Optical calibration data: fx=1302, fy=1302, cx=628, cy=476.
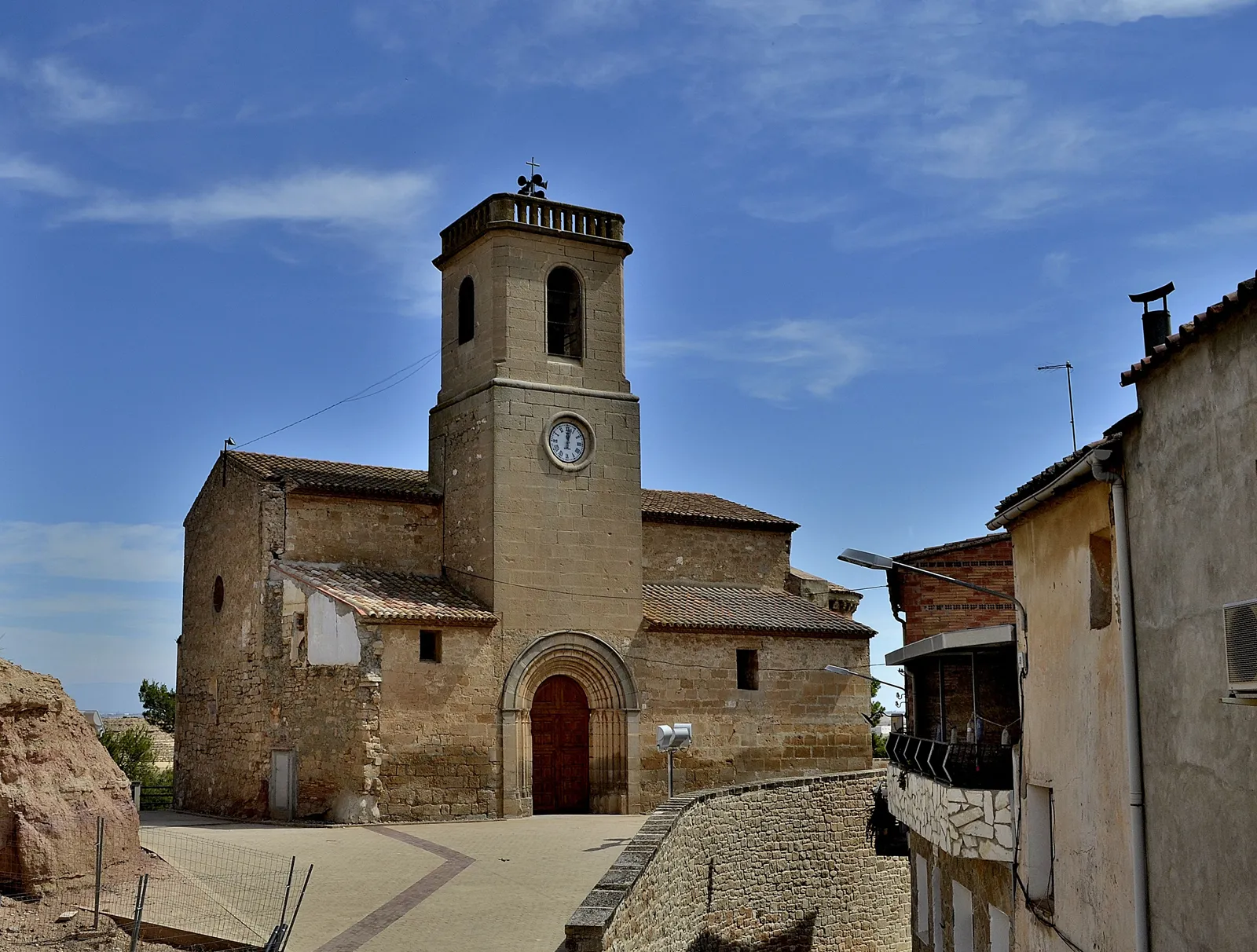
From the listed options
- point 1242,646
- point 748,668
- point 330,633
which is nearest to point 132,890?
point 330,633

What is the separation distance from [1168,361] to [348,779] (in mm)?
17969

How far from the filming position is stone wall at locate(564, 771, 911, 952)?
52.0 ft

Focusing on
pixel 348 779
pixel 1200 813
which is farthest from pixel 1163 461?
pixel 348 779

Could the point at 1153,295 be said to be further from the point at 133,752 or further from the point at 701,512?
the point at 133,752

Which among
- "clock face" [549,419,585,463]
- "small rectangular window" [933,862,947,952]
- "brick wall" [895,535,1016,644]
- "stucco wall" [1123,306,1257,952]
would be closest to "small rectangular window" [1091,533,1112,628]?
"stucco wall" [1123,306,1257,952]

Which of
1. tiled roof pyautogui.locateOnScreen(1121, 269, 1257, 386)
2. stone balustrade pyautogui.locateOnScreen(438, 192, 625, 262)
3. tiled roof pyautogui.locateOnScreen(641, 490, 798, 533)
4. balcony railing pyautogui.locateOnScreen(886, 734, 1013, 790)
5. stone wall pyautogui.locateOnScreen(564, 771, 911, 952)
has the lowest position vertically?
stone wall pyautogui.locateOnScreen(564, 771, 911, 952)

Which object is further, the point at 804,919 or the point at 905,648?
the point at 804,919

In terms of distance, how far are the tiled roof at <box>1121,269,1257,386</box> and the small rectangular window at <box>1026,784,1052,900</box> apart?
4.77 meters

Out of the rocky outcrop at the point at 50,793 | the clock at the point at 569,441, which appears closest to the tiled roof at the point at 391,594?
the clock at the point at 569,441

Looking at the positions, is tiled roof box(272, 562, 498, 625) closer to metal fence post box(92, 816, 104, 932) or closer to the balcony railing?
metal fence post box(92, 816, 104, 932)

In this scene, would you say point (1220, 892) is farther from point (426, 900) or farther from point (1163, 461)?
point (426, 900)

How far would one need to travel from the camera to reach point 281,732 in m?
24.7

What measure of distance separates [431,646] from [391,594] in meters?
1.28

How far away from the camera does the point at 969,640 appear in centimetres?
1465
